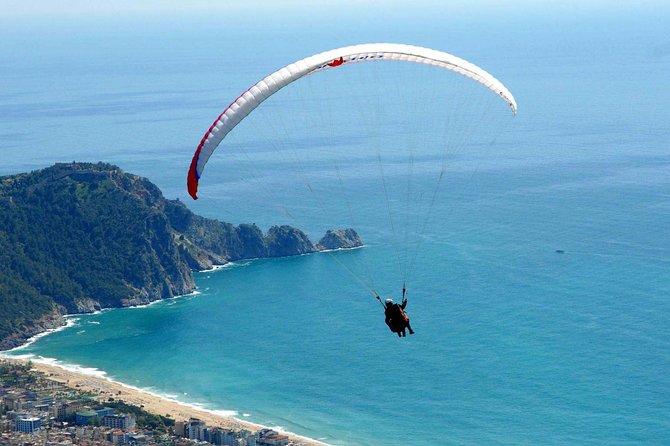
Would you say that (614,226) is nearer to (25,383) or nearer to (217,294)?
(217,294)

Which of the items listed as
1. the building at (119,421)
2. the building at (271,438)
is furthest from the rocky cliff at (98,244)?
the building at (271,438)

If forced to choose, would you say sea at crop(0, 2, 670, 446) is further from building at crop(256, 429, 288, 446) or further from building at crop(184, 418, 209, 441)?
building at crop(184, 418, 209, 441)

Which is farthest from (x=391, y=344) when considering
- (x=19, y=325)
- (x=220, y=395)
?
(x=19, y=325)

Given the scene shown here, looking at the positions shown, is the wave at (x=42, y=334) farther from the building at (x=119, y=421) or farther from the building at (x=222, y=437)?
the building at (x=222, y=437)

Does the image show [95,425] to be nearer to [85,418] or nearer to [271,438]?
[85,418]

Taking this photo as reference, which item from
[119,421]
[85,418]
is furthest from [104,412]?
[119,421]

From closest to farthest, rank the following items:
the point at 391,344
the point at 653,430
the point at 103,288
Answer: the point at 653,430 < the point at 391,344 < the point at 103,288
